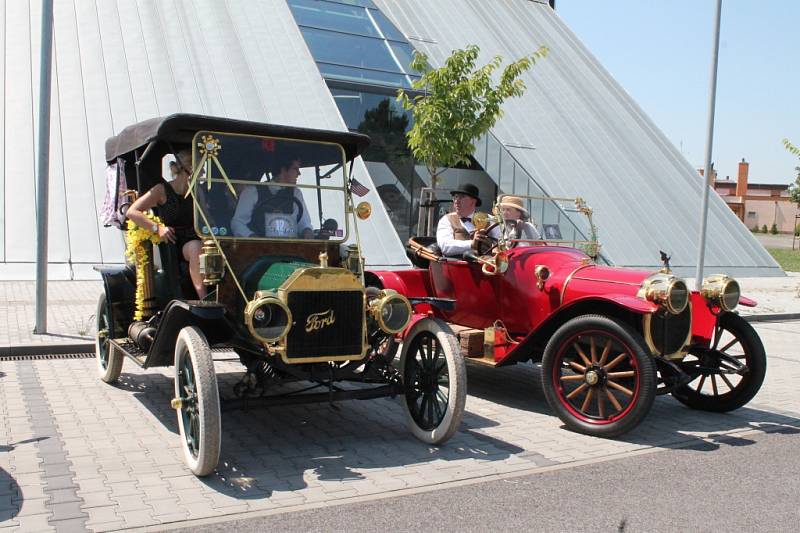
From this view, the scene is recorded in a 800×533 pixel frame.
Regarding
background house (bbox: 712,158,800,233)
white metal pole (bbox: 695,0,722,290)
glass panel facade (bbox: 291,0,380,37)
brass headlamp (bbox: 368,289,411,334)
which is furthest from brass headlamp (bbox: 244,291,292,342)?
background house (bbox: 712,158,800,233)

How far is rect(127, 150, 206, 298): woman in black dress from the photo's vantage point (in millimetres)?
5754

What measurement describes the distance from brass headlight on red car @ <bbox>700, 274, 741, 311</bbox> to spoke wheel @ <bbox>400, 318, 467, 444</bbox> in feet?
8.08

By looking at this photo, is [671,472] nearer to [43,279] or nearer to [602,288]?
[602,288]

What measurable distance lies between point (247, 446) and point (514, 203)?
3581 millimetres

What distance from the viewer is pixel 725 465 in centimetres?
522

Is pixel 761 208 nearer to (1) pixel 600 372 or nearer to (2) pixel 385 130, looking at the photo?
(2) pixel 385 130

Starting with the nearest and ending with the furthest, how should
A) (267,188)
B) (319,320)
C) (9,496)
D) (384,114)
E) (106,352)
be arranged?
1. (9,496)
2. (319,320)
3. (267,188)
4. (106,352)
5. (384,114)

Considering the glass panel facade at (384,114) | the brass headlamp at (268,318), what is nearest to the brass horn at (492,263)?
the brass headlamp at (268,318)

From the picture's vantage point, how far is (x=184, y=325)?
5.25 m

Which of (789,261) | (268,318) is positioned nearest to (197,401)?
(268,318)

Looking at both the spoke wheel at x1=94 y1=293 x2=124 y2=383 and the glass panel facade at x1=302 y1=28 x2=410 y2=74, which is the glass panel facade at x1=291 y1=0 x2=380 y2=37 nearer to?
the glass panel facade at x1=302 y1=28 x2=410 y2=74

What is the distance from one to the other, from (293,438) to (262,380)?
0.67m

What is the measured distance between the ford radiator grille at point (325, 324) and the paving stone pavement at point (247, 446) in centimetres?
74

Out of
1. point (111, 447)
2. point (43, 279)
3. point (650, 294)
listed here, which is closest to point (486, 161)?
point (43, 279)
